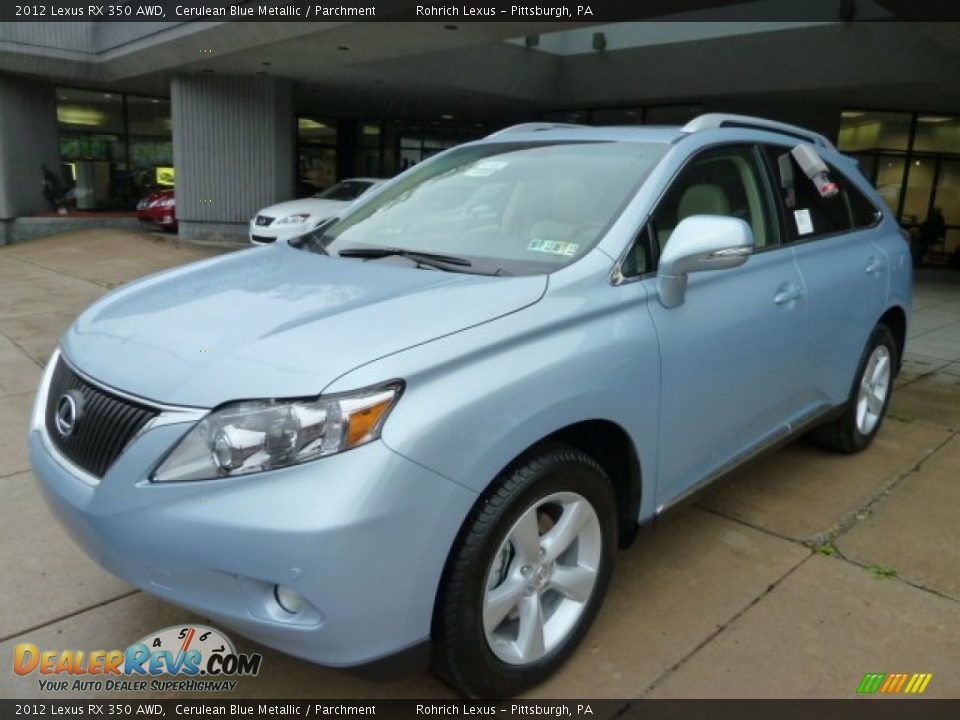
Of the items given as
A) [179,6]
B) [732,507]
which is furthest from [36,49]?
[732,507]

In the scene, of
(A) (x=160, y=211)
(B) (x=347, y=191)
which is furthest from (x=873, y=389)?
(A) (x=160, y=211)

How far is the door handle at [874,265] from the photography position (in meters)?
3.99

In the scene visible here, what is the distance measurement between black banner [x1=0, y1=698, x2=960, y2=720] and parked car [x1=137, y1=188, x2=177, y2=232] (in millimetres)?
16505

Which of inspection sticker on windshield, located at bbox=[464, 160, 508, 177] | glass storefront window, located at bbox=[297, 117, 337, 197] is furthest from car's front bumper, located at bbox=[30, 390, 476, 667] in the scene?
glass storefront window, located at bbox=[297, 117, 337, 197]

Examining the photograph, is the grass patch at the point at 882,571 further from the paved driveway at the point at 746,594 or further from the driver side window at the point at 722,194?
the driver side window at the point at 722,194

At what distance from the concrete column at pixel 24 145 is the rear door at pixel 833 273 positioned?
63.3 feet

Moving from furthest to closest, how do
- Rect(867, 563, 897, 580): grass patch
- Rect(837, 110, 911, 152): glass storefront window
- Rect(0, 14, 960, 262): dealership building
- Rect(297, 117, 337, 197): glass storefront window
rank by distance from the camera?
Rect(297, 117, 337, 197): glass storefront window, Rect(837, 110, 911, 152): glass storefront window, Rect(0, 14, 960, 262): dealership building, Rect(867, 563, 897, 580): grass patch

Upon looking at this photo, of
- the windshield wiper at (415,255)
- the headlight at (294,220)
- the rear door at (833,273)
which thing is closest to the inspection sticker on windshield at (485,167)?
the windshield wiper at (415,255)

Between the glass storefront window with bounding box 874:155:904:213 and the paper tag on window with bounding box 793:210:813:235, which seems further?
the glass storefront window with bounding box 874:155:904:213

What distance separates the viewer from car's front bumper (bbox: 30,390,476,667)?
1.82 m

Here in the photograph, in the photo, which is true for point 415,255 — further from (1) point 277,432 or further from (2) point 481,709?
(2) point 481,709

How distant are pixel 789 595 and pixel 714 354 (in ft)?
3.26

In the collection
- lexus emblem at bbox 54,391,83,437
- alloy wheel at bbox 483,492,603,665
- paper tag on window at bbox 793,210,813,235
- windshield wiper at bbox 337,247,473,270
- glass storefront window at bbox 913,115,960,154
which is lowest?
alloy wheel at bbox 483,492,603,665

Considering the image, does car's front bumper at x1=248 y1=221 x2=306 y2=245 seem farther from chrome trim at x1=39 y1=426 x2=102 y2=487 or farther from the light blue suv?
chrome trim at x1=39 y1=426 x2=102 y2=487
